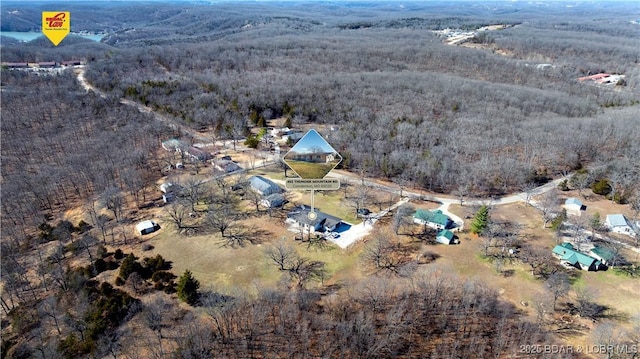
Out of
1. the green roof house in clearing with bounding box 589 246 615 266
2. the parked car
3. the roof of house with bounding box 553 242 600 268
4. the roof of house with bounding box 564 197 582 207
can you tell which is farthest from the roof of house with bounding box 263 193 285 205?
the roof of house with bounding box 564 197 582 207

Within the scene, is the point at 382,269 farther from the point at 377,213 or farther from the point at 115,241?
the point at 115,241

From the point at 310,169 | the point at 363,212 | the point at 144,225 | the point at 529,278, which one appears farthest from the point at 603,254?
the point at 144,225

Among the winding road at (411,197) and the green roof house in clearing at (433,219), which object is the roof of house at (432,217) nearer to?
the green roof house in clearing at (433,219)

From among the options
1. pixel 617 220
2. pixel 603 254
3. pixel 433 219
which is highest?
pixel 617 220

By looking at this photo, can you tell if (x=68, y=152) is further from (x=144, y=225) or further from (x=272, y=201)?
(x=272, y=201)

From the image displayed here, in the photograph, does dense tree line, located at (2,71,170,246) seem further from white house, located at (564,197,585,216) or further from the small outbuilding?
white house, located at (564,197,585,216)

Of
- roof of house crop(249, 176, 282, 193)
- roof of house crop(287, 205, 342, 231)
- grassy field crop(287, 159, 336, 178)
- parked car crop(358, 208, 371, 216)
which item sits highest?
grassy field crop(287, 159, 336, 178)

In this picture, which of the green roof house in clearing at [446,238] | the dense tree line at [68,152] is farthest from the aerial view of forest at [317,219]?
the dense tree line at [68,152]
